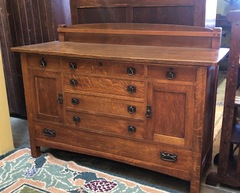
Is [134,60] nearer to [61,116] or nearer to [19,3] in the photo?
[61,116]

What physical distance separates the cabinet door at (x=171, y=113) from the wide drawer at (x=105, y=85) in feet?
0.27

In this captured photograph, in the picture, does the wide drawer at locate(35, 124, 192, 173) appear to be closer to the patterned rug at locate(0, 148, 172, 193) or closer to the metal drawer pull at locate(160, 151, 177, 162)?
the metal drawer pull at locate(160, 151, 177, 162)

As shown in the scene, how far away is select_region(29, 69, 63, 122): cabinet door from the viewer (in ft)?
6.47

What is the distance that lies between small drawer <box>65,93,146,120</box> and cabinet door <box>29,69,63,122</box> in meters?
0.09

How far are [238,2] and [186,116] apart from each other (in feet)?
12.9

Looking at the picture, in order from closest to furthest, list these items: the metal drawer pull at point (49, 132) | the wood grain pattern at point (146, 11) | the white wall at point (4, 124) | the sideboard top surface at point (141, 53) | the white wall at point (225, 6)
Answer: the sideboard top surface at point (141, 53), the wood grain pattern at point (146, 11), the metal drawer pull at point (49, 132), the white wall at point (4, 124), the white wall at point (225, 6)

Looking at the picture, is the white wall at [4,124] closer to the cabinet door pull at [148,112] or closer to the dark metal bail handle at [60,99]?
the dark metal bail handle at [60,99]

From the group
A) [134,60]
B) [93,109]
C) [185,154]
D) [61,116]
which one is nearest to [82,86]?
[93,109]

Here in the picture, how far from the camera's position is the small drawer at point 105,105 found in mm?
1747

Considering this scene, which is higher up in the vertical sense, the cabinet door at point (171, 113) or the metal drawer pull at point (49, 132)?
the cabinet door at point (171, 113)

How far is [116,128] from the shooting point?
1.86m

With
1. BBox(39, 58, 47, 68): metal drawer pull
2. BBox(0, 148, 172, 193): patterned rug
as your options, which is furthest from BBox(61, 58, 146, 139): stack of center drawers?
BBox(0, 148, 172, 193): patterned rug

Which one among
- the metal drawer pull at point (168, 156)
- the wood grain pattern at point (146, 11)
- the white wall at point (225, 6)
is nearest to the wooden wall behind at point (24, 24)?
the wood grain pattern at point (146, 11)

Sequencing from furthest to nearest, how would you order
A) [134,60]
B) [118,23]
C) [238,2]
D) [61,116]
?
[238,2]
[118,23]
[61,116]
[134,60]
